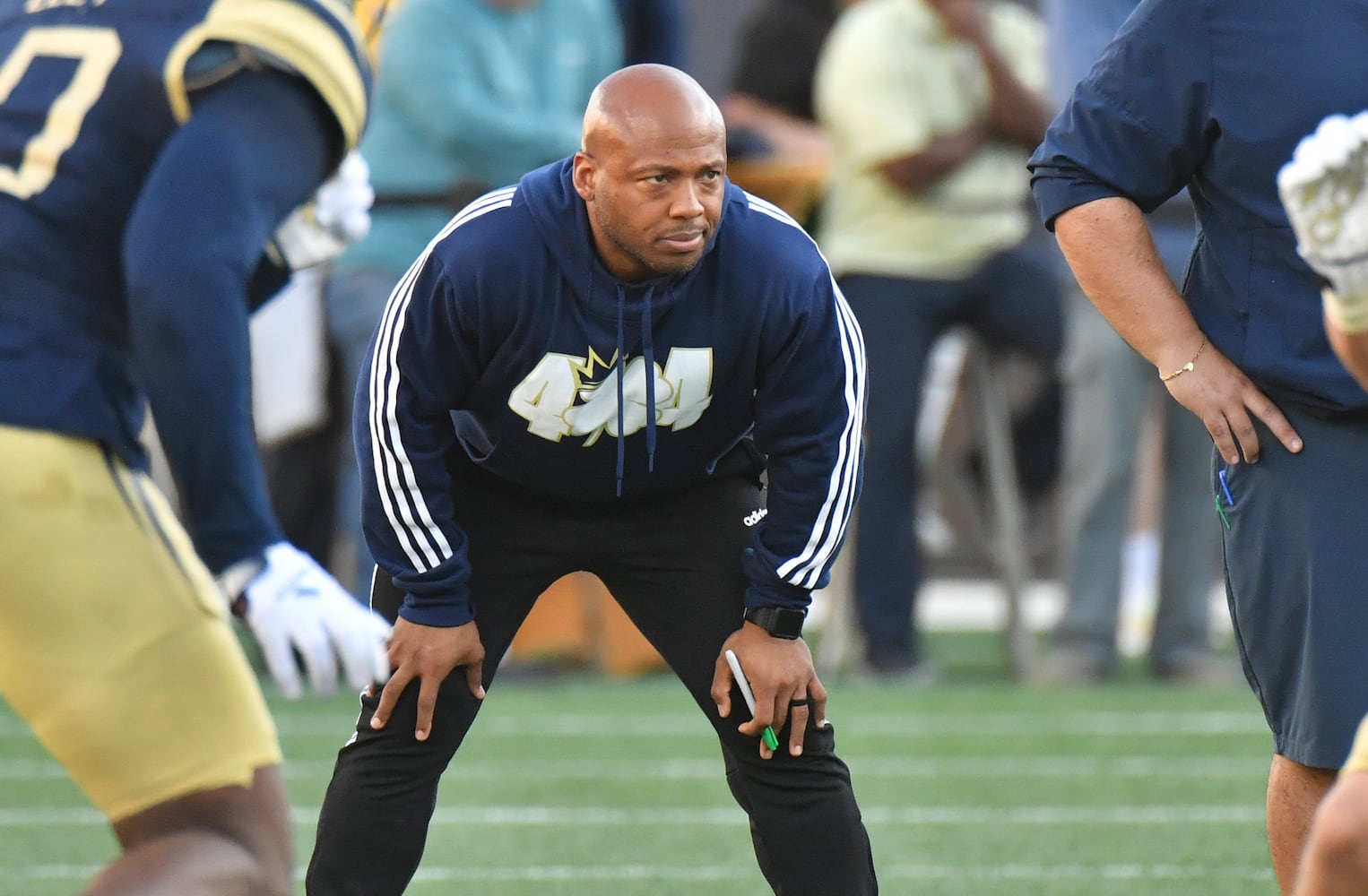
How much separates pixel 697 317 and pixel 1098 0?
155 inches

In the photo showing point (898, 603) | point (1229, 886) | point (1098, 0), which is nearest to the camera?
point (1229, 886)

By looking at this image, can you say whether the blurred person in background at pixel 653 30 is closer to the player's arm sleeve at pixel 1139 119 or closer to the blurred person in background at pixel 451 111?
the blurred person in background at pixel 451 111

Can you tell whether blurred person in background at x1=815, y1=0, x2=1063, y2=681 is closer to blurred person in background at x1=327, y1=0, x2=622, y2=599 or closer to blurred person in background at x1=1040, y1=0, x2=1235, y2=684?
blurred person in background at x1=1040, y1=0, x2=1235, y2=684

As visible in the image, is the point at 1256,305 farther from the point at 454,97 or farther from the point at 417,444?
the point at 454,97

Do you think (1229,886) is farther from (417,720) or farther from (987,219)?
(987,219)

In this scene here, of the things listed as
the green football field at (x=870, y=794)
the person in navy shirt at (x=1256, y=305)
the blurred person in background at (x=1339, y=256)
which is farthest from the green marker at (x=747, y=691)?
the green football field at (x=870, y=794)

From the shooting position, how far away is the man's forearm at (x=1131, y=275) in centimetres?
339

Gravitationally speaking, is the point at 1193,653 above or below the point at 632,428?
below

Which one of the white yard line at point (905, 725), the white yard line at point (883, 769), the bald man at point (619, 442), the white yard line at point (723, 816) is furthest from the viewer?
the white yard line at point (905, 725)

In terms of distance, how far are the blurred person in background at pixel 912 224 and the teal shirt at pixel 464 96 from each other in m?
0.94

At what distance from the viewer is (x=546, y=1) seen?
7.20 metres

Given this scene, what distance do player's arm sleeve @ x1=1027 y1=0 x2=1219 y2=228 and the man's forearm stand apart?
0.03 m

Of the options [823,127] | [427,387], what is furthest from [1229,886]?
[823,127]

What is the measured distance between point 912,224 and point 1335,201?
4.85 m
